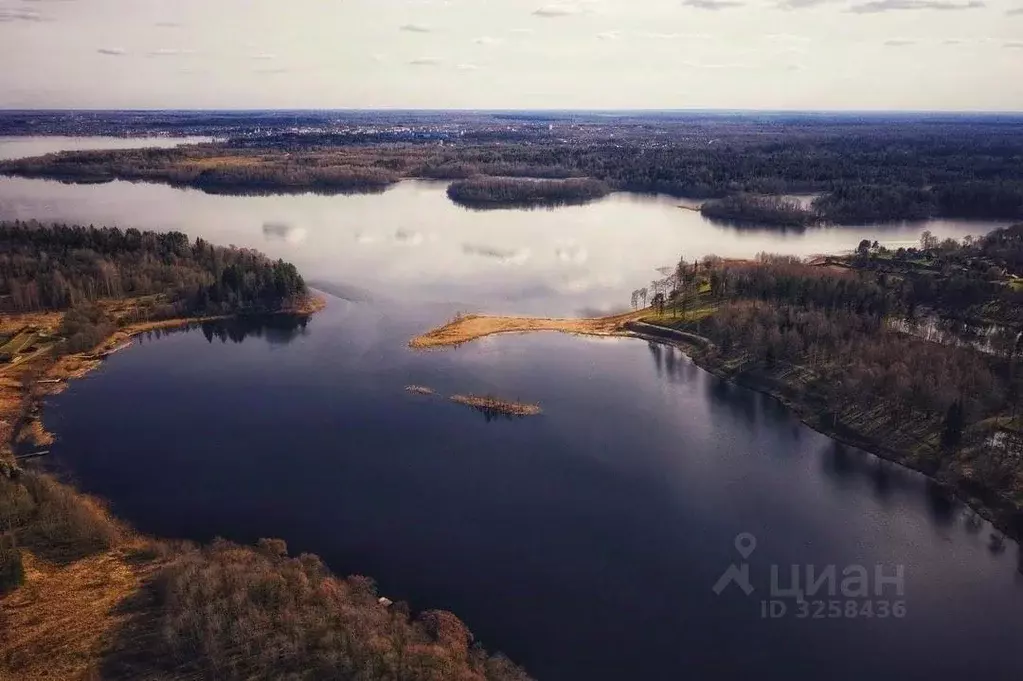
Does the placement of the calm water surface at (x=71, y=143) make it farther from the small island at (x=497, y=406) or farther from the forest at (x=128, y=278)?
the small island at (x=497, y=406)

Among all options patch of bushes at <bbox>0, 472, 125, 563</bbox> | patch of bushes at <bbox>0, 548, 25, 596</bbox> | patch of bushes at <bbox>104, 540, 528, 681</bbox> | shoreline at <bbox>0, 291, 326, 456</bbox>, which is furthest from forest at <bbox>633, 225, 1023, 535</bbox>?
patch of bushes at <bbox>0, 548, 25, 596</bbox>

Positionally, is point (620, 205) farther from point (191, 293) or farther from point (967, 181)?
point (191, 293)

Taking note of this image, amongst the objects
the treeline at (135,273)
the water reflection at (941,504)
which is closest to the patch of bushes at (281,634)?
the water reflection at (941,504)

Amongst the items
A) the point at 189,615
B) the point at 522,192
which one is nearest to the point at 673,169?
the point at 522,192

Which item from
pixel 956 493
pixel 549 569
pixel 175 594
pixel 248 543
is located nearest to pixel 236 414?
pixel 248 543

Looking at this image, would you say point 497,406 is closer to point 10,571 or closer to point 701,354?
point 701,354

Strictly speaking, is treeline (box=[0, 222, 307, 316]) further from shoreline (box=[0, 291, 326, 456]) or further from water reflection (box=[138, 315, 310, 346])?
water reflection (box=[138, 315, 310, 346])
